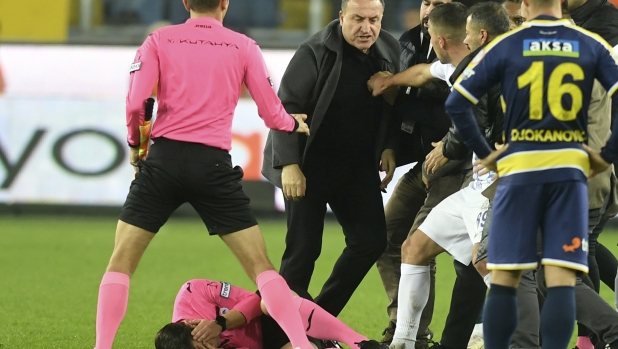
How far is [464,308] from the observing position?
5156mm

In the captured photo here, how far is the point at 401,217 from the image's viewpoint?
5.86 metres

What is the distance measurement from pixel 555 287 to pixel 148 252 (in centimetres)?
639

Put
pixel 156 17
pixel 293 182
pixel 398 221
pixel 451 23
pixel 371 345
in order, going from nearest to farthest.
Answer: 1. pixel 371 345
2. pixel 451 23
3. pixel 293 182
4. pixel 398 221
5. pixel 156 17

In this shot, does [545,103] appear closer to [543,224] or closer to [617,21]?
[543,224]

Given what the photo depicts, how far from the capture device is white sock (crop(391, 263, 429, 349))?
5215 millimetres

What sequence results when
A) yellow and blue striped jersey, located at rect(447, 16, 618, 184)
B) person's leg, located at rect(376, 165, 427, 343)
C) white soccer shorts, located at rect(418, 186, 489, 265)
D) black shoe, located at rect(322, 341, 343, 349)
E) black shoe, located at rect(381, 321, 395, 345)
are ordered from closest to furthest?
yellow and blue striped jersey, located at rect(447, 16, 618, 184), white soccer shorts, located at rect(418, 186, 489, 265), black shoe, located at rect(322, 341, 343, 349), black shoe, located at rect(381, 321, 395, 345), person's leg, located at rect(376, 165, 427, 343)

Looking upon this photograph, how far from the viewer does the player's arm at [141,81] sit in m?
4.61

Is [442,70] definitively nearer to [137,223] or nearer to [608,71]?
[608,71]

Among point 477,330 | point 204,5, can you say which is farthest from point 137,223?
point 477,330

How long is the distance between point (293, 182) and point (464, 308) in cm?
108

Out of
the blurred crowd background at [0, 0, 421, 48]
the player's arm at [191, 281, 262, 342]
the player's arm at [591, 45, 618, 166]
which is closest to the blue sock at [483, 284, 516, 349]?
the player's arm at [591, 45, 618, 166]

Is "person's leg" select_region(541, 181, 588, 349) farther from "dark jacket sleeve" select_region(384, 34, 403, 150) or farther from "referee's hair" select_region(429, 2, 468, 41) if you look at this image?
"dark jacket sleeve" select_region(384, 34, 403, 150)

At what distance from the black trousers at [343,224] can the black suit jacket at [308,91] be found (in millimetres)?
157

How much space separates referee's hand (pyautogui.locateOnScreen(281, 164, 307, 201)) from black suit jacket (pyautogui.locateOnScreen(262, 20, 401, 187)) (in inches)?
1.7
